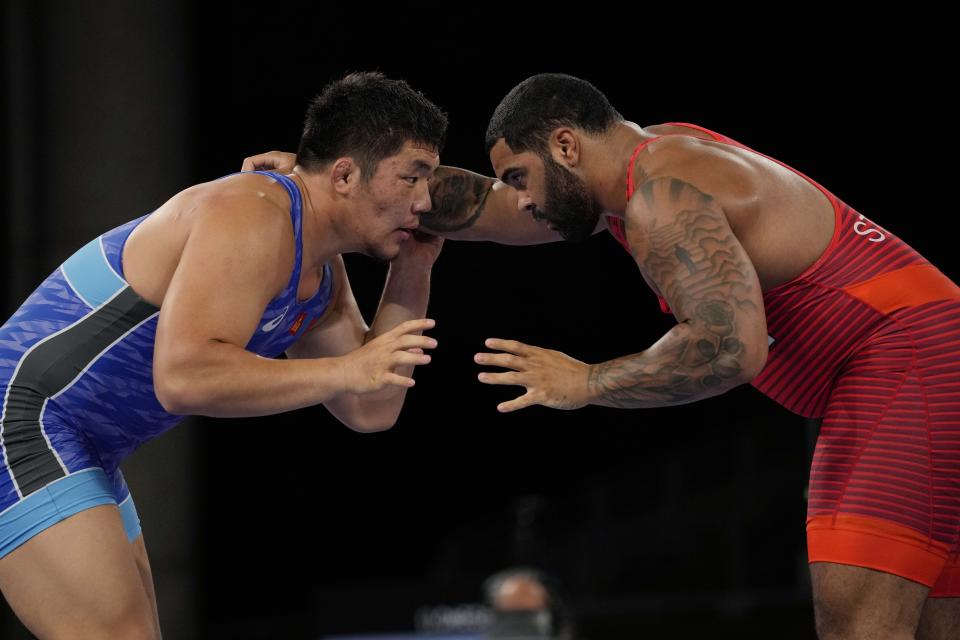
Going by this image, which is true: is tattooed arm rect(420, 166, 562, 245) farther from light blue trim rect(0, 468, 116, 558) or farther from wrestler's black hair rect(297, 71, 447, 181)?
light blue trim rect(0, 468, 116, 558)

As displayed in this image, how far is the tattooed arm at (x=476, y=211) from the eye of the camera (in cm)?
339

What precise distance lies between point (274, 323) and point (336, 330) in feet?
1.48

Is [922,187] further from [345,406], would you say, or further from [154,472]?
[345,406]

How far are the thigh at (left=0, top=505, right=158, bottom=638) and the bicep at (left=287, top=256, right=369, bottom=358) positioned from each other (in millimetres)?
888

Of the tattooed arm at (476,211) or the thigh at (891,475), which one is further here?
the tattooed arm at (476,211)

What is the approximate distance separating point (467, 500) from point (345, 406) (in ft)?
42.7

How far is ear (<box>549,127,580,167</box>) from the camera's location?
2883mm

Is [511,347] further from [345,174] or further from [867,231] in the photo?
[867,231]

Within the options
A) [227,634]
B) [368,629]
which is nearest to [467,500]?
[227,634]

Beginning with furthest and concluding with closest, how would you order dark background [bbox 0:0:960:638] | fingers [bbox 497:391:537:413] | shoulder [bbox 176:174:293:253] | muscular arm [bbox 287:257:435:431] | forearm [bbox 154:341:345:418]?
dark background [bbox 0:0:960:638], muscular arm [bbox 287:257:435:431], fingers [bbox 497:391:537:413], shoulder [bbox 176:174:293:253], forearm [bbox 154:341:345:418]

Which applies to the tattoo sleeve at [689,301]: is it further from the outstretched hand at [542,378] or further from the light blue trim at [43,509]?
the light blue trim at [43,509]

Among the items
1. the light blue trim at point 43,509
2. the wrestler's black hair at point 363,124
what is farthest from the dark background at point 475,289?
the light blue trim at point 43,509

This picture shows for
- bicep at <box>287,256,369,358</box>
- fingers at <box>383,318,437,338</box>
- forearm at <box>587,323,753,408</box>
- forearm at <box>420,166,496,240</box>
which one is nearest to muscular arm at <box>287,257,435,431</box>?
bicep at <box>287,256,369,358</box>

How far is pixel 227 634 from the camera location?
48.0ft
